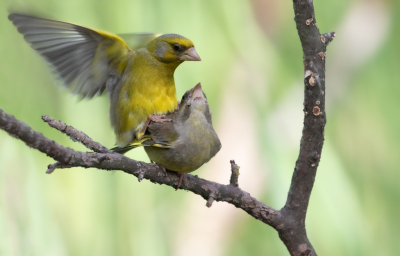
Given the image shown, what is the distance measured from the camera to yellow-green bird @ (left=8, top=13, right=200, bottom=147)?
6.75 ft

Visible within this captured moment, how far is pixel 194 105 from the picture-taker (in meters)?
1.83

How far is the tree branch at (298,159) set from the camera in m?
1.22

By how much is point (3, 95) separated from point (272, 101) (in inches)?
74.4

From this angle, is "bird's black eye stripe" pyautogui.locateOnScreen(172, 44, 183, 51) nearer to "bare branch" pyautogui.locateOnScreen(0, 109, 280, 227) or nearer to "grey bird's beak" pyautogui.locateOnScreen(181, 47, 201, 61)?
"grey bird's beak" pyautogui.locateOnScreen(181, 47, 201, 61)

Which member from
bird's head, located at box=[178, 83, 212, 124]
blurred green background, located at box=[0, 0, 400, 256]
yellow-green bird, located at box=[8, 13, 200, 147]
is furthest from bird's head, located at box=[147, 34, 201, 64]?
blurred green background, located at box=[0, 0, 400, 256]

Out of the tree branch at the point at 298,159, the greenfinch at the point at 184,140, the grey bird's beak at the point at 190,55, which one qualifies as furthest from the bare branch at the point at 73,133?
the grey bird's beak at the point at 190,55

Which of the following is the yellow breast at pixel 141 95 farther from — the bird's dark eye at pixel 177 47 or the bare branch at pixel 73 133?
the bare branch at pixel 73 133

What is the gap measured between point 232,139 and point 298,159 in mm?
1625

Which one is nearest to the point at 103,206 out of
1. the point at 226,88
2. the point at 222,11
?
the point at 226,88

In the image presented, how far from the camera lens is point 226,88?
10.8ft

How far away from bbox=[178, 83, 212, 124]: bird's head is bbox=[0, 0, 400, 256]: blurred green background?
3.60ft

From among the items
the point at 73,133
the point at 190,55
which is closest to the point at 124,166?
the point at 73,133

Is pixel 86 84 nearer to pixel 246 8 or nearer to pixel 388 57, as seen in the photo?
pixel 246 8

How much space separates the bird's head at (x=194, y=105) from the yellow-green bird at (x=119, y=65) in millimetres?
172
